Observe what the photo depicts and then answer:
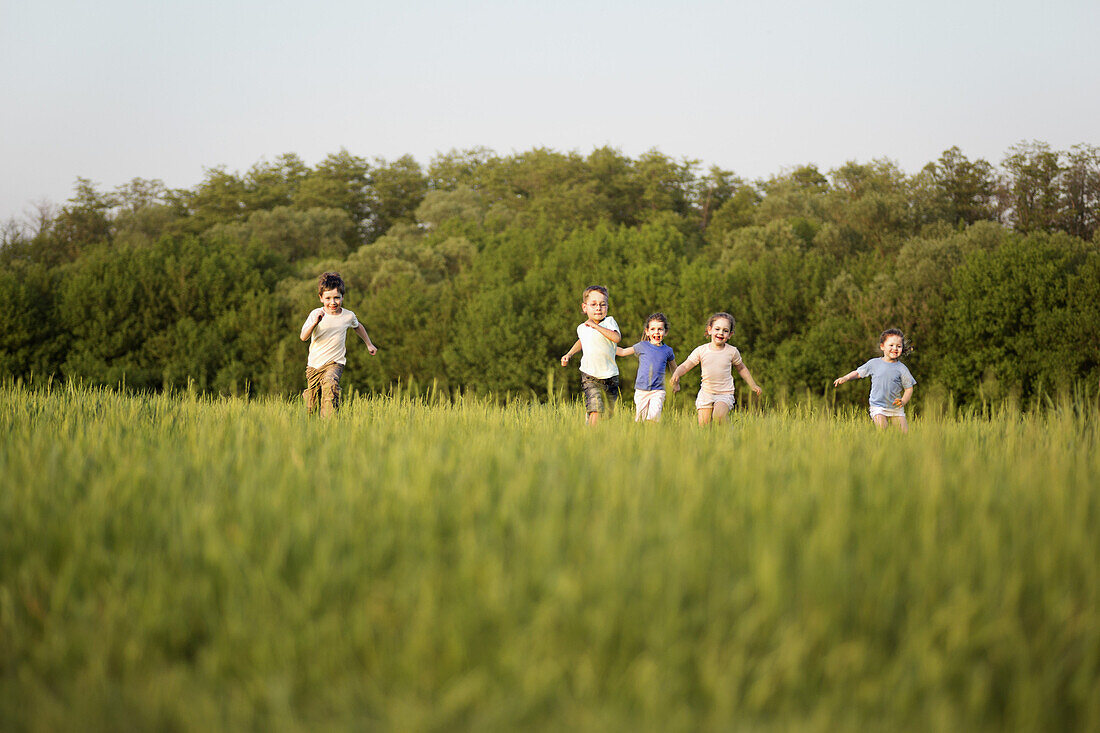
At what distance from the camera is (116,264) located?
110 feet

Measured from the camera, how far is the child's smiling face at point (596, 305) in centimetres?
912

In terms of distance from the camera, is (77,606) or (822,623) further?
(77,606)

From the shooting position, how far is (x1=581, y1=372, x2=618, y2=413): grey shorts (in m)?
8.89

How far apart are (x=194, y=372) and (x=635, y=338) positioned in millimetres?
15213

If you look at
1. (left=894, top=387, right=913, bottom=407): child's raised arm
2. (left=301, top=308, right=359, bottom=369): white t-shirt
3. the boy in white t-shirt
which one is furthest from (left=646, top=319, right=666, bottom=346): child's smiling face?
(left=301, top=308, right=359, bottom=369): white t-shirt

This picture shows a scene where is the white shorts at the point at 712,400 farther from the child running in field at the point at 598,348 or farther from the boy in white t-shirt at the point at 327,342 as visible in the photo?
the boy in white t-shirt at the point at 327,342

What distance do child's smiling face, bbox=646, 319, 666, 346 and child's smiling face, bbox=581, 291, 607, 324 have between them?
525 millimetres

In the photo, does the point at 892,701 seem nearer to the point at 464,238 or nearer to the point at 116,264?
the point at 116,264

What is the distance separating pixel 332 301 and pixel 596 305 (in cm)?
280

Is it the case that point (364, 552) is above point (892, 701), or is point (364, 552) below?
above

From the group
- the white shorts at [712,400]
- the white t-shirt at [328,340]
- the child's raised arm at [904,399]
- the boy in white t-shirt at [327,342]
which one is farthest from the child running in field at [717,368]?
the white t-shirt at [328,340]

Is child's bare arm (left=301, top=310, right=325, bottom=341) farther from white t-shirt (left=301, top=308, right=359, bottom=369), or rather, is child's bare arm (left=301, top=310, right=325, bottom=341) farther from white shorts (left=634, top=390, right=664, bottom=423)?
white shorts (left=634, top=390, right=664, bottom=423)

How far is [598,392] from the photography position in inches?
355

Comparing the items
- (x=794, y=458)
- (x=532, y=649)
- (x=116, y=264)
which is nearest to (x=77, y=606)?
(x=532, y=649)
